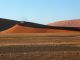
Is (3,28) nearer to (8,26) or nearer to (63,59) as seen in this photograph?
(8,26)

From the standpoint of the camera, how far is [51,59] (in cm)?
1578

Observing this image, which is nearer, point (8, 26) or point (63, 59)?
point (63, 59)

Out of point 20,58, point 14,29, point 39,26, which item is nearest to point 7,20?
point 14,29

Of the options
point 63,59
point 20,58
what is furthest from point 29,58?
point 63,59

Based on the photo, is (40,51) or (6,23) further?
(6,23)

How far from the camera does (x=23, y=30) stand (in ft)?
218

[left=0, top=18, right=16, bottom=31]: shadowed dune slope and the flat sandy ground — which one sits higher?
[left=0, top=18, right=16, bottom=31]: shadowed dune slope

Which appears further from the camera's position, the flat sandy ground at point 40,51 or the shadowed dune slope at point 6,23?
the shadowed dune slope at point 6,23

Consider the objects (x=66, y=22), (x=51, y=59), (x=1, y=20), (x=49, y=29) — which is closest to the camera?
(x=51, y=59)

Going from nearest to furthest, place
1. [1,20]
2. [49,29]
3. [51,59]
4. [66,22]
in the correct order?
1. [51,59]
2. [49,29]
3. [1,20]
4. [66,22]

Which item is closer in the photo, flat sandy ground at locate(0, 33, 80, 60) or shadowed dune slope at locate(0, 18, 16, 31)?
flat sandy ground at locate(0, 33, 80, 60)

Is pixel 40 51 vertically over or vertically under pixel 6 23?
under

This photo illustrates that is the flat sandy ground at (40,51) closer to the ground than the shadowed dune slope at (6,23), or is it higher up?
closer to the ground

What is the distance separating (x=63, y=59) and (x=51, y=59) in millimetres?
617
